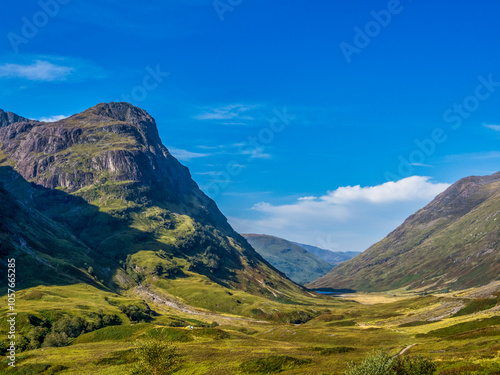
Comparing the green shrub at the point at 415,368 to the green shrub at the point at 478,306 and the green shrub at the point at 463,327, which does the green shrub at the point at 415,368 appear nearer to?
the green shrub at the point at 463,327

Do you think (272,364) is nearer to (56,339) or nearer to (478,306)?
(56,339)

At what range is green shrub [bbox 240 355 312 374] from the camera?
97.4m

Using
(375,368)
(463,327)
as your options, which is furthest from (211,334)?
(375,368)

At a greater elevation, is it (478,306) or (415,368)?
(415,368)

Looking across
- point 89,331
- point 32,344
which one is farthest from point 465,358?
point 89,331

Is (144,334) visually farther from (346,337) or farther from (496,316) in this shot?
(496,316)

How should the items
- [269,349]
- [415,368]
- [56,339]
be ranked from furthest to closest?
[56,339]
[269,349]
[415,368]

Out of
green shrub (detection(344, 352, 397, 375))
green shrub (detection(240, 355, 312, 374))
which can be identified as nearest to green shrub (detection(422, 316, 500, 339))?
green shrub (detection(240, 355, 312, 374))

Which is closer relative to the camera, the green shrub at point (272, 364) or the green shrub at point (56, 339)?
the green shrub at point (272, 364)

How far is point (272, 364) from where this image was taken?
3942 inches

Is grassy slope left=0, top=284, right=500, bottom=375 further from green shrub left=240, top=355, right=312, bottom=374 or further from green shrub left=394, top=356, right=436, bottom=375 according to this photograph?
green shrub left=394, top=356, right=436, bottom=375

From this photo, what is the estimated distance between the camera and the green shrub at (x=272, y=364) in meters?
97.4

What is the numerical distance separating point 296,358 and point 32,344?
116m

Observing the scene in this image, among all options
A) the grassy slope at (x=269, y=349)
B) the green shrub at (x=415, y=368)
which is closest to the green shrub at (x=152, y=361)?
the grassy slope at (x=269, y=349)
